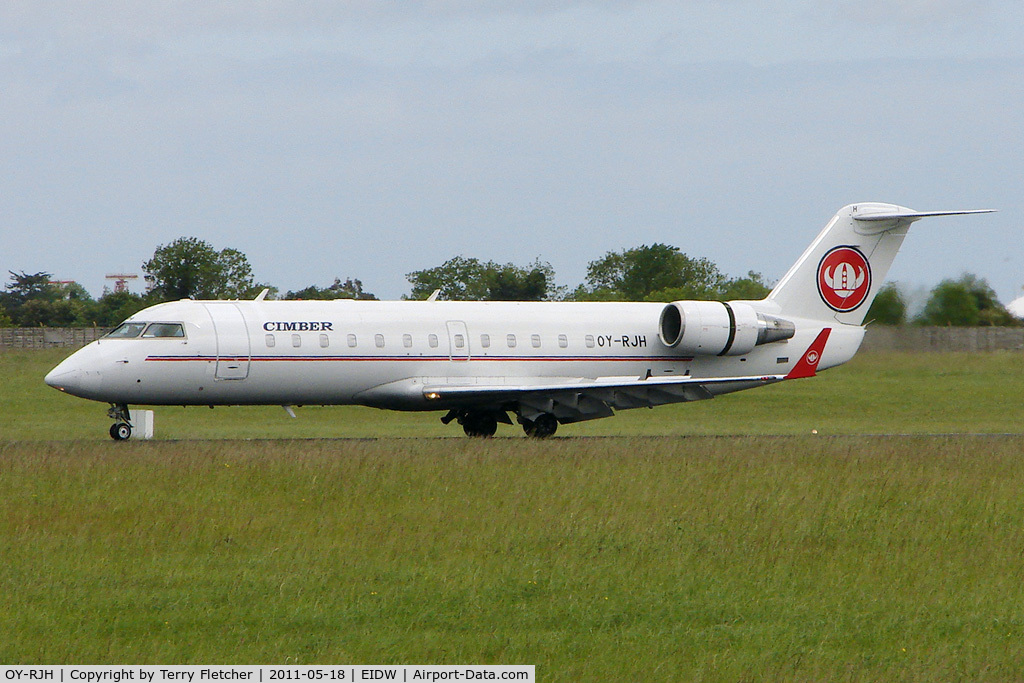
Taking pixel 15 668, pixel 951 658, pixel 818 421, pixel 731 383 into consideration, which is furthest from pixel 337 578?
pixel 818 421

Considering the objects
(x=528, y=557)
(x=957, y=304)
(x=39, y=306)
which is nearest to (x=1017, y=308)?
(x=957, y=304)

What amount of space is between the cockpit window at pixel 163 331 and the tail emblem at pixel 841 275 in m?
14.7

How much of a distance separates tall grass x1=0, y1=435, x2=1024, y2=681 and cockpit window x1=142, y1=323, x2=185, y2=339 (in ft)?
14.1

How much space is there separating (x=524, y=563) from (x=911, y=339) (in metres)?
28.4

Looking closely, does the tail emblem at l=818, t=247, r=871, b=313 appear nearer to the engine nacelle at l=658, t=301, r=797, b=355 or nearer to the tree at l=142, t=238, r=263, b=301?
the engine nacelle at l=658, t=301, r=797, b=355

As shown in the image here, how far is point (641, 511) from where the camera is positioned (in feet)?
54.2

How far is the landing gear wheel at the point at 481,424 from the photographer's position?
2889cm

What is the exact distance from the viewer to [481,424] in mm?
28938

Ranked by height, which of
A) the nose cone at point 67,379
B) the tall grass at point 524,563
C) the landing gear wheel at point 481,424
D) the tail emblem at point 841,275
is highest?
the tail emblem at point 841,275

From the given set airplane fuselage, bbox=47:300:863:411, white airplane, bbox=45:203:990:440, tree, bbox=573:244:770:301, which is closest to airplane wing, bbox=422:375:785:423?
white airplane, bbox=45:203:990:440

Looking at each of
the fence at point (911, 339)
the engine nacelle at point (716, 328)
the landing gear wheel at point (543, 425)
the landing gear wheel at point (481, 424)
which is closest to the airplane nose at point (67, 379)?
the landing gear wheel at point (481, 424)

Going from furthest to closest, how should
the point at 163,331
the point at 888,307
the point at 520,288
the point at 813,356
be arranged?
the point at 520,288 < the point at 888,307 < the point at 813,356 < the point at 163,331

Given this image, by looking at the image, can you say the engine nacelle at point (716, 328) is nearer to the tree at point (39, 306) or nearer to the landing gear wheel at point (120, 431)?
the landing gear wheel at point (120, 431)

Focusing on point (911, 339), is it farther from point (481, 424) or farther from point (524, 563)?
point (524, 563)
